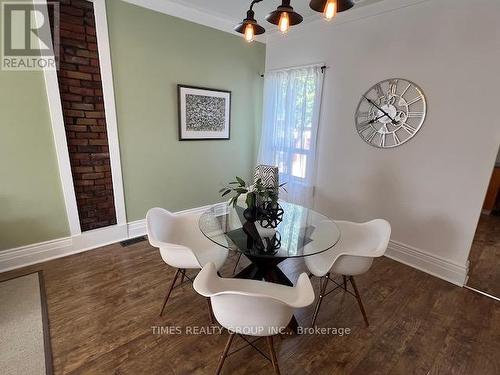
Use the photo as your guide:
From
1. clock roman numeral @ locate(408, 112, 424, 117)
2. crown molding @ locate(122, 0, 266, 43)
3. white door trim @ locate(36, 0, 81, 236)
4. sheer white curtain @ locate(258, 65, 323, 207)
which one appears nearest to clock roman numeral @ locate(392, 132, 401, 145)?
clock roman numeral @ locate(408, 112, 424, 117)

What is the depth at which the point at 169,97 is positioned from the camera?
304 cm

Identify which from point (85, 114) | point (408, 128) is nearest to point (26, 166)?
point (85, 114)

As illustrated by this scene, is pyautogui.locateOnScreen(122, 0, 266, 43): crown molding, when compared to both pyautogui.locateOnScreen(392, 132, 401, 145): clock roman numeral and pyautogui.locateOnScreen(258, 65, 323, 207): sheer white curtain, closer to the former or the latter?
pyautogui.locateOnScreen(258, 65, 323, 207): sheer white curtain

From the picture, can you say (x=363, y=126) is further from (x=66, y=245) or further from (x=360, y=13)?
(x=66, y=245)

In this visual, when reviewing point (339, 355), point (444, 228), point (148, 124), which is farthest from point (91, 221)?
point (444, 228)

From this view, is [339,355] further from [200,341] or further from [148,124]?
[148,124]

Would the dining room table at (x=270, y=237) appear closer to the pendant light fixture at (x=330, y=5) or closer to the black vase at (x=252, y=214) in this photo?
the black vase at (x=252, y=214)

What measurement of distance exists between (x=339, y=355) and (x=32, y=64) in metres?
3.34

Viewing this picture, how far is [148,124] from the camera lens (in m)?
2.95

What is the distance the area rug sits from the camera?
58.4 inches

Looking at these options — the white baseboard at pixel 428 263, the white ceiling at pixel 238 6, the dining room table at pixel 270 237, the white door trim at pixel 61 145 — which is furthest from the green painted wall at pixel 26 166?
the white baseboard at pixel 428 263

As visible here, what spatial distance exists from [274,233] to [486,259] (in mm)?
2720

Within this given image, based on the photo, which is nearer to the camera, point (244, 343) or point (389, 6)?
point (244, 343)

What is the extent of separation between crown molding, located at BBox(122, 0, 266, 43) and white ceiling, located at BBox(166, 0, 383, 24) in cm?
2
